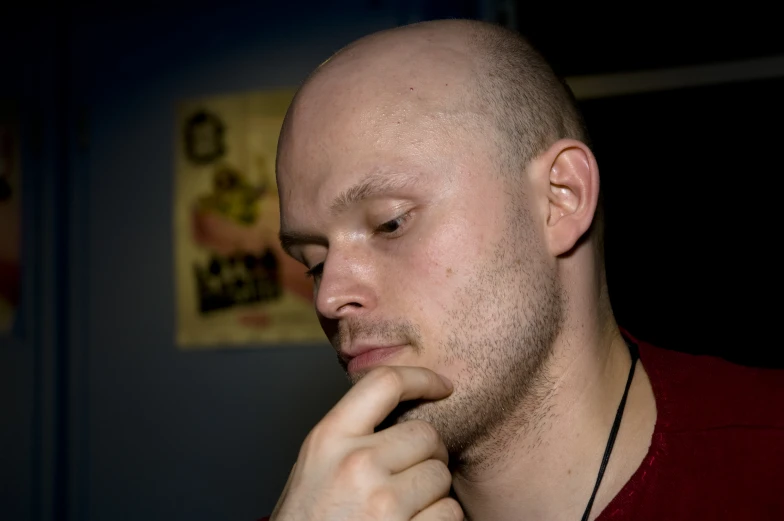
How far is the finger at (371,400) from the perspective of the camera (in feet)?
3.12

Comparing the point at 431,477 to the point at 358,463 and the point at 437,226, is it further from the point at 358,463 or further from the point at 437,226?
the point at 437,226

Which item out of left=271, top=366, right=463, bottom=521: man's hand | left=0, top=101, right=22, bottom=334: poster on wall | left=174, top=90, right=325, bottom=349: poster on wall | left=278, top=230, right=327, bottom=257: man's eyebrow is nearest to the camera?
left=271, top=366, right=463, bottom=521: man's hand

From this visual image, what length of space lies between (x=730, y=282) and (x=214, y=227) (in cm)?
169

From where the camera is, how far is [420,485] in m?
0.96

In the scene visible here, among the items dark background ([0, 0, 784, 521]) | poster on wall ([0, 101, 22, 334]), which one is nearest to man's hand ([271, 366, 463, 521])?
dark background ([0, 0, 784, 521])

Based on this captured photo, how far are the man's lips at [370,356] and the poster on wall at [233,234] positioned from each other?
1218 mm

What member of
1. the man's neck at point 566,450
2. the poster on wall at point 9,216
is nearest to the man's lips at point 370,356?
the man's neck at point 566,450

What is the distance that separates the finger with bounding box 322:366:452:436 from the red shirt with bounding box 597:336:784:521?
0.39 meters

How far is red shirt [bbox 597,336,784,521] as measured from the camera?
103 centimetres

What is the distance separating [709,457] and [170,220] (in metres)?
1.95

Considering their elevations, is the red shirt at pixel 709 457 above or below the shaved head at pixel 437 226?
below

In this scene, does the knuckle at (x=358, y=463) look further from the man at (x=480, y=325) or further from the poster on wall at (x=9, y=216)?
the poster on wall at (x=9, y=216)

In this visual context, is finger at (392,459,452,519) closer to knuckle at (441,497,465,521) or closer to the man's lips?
knuckle at (441,497,465,521)

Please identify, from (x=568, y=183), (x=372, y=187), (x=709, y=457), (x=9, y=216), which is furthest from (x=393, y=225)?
(x=9, y=216)
